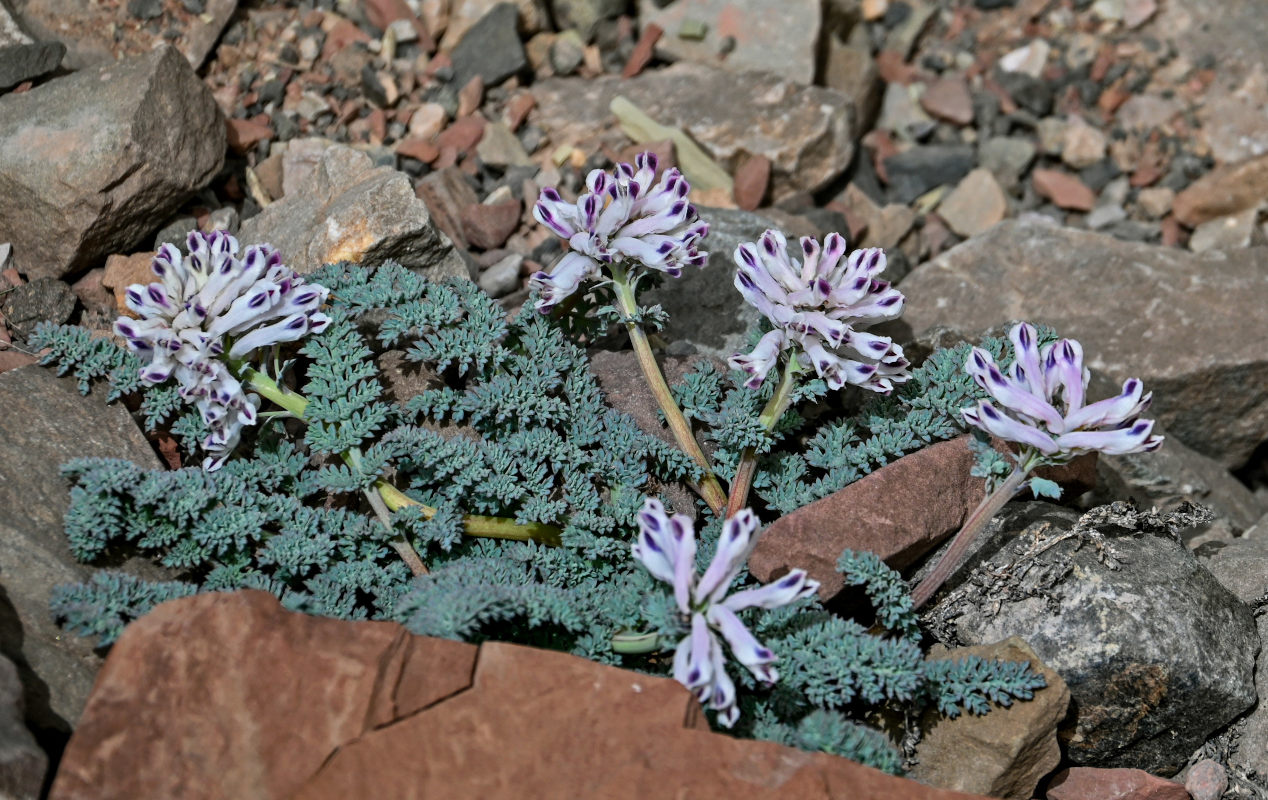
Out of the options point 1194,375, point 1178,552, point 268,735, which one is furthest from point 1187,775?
point 268,735

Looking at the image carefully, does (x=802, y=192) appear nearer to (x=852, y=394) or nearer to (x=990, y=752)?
(x=852, y=394)

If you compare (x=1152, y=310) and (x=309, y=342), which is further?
(x=1152, y=310)

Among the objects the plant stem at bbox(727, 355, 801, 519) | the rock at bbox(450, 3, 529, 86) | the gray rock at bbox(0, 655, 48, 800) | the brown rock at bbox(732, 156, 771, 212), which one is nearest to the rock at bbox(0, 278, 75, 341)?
the gray rock at bbox(0, 655, 48, 800)

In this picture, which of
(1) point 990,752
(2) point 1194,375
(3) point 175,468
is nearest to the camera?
(1) point 990,752

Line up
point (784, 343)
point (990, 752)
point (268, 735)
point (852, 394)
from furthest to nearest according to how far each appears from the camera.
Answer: point (852, 394)
point (784, 343)
point (990, 752)
point (268, 735)

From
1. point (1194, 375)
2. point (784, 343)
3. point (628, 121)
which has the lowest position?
point (1194, 375)

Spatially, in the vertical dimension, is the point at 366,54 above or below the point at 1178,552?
above
